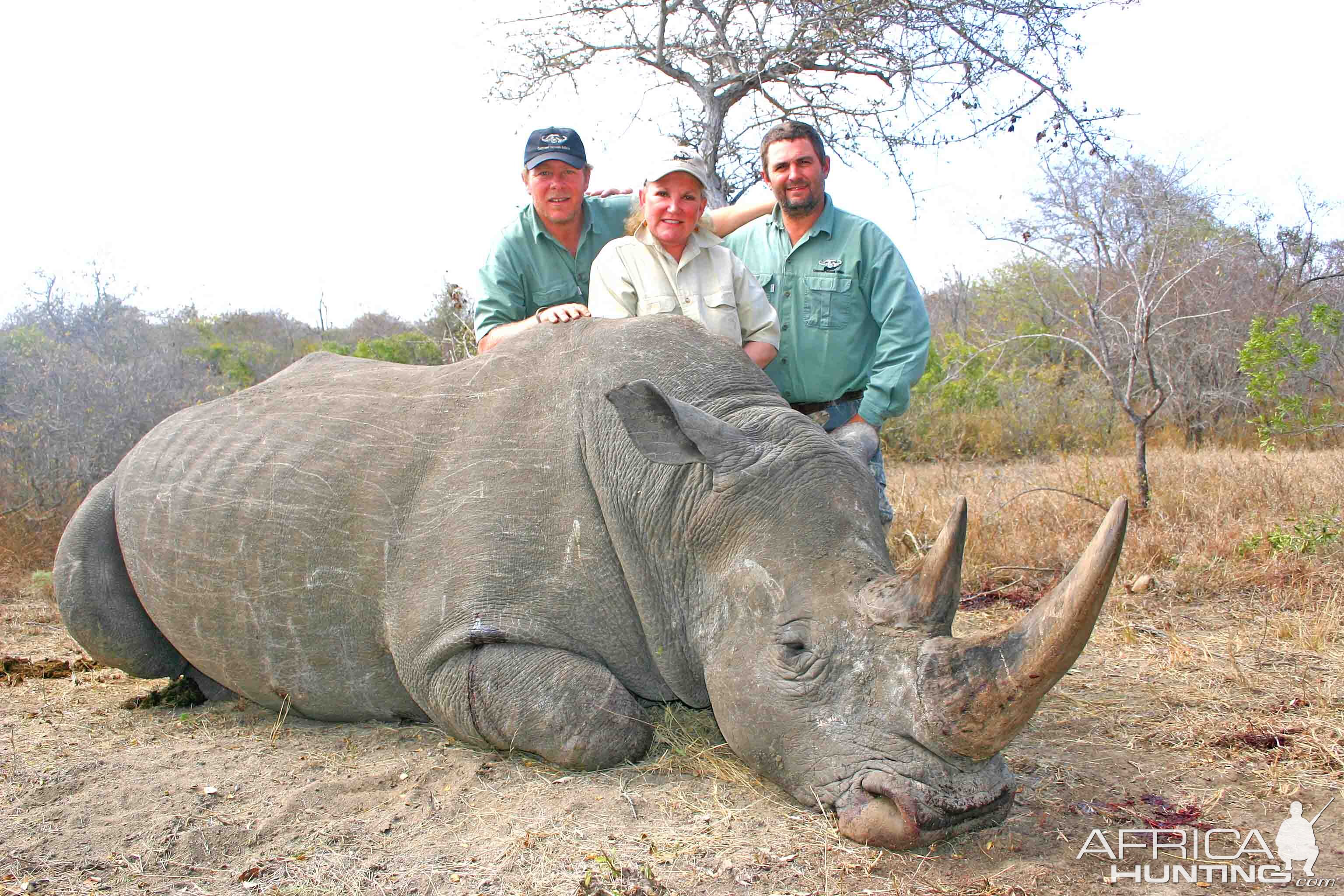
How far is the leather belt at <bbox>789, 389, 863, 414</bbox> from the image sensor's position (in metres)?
5.88

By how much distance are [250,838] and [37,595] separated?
4802 mm

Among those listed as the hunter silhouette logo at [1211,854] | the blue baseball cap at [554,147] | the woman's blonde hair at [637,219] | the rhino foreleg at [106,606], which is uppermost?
the blue baseball cap at [554,147]

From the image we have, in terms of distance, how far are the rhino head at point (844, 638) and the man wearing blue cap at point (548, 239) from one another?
2.13m

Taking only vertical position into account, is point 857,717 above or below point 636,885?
above

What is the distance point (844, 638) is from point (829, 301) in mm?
2797

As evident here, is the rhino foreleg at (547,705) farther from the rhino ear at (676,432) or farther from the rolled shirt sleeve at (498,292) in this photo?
the rolled shirt sleeve at (498,292)

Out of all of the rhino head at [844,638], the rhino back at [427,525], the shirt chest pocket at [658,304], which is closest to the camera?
the rhino head at [844,638]

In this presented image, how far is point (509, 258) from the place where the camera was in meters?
5.80

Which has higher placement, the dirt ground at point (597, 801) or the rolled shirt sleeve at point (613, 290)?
the rolled shirt sleeve at point (613, 290)

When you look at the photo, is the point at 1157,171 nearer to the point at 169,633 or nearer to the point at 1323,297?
the point at 1323,297

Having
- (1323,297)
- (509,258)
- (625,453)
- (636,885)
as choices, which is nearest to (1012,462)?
(1323,297)

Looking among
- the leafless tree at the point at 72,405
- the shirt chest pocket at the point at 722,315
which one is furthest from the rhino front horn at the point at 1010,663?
the leafless tree at the point at 72,405

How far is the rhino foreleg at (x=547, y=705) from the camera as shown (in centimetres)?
387

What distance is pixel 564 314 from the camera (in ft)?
15.8
